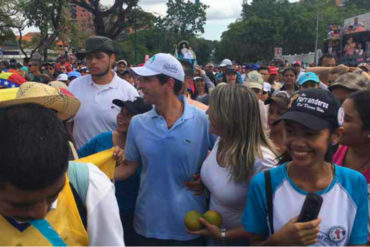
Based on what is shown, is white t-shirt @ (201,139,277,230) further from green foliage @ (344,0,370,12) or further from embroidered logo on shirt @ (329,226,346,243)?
green foliage @ (344,0,370,12)

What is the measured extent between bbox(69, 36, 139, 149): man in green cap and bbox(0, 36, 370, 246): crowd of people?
74cm

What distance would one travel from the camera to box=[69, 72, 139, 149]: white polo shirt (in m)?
4.46

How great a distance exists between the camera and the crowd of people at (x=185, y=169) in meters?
1.39

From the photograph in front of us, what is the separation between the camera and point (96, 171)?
169cm

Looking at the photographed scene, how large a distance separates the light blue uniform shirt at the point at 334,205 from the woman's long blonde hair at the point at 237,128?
18.2 inches

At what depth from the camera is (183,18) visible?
66750 mm

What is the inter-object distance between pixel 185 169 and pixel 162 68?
33.5 inches

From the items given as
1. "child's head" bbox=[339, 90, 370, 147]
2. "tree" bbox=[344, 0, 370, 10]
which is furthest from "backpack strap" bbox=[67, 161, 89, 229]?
"tree" bbox=[344, 0, 370, 10]

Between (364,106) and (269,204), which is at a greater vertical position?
(364,106)

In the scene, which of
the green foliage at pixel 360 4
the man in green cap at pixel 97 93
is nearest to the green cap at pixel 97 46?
the man in green cap at pixel 97 93

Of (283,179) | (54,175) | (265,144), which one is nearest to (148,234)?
(265,144)

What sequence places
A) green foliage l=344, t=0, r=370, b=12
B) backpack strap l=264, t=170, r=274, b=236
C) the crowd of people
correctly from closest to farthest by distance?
the crowd of people, backpack strap l=264, t=170, r=274, b=236, green foliage l=344, t=0, r=370, b=12

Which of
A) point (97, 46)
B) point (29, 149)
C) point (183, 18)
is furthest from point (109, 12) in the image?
point (183, 18)

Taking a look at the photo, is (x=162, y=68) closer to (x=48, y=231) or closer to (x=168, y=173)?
(x=168, y=173)
